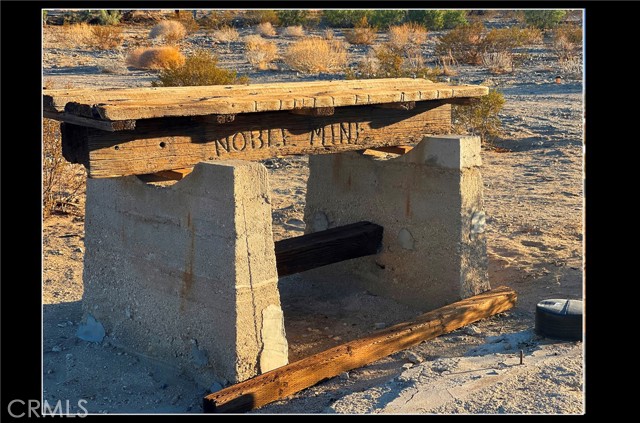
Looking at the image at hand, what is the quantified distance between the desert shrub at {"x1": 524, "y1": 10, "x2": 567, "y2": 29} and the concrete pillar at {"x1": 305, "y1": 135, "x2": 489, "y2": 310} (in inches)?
888

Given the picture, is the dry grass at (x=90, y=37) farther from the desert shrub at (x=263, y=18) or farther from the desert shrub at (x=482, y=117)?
the desert shrub at (x=482, y=117)

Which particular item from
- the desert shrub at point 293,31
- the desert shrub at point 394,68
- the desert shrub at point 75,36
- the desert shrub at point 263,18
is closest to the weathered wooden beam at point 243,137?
the desert shrub at point 394,68

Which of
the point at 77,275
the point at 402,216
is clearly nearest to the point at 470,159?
the point at 402,216

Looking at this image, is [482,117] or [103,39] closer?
[482,117]

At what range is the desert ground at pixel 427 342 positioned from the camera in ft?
16.5

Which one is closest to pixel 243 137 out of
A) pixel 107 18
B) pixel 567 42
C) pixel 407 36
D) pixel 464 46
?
pixel 464 46

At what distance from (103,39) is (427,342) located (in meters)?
19.8

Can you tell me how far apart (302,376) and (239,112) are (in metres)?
1.62

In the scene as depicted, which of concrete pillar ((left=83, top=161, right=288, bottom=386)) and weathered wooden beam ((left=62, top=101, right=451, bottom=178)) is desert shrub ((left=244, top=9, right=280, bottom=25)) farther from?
concrete pillar ((left=83, top=161, right=288, bottom=386))

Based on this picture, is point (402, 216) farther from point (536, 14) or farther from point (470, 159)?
point (536, 14)

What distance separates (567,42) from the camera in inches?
918

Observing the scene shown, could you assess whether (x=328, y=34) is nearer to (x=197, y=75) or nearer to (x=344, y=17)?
(x=344, y=17)

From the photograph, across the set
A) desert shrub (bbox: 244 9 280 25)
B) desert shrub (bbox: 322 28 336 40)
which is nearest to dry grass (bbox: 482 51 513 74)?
desert shrub (bbox: 322 28 336 40)

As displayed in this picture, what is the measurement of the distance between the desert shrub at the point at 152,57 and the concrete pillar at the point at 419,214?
42.9ft
